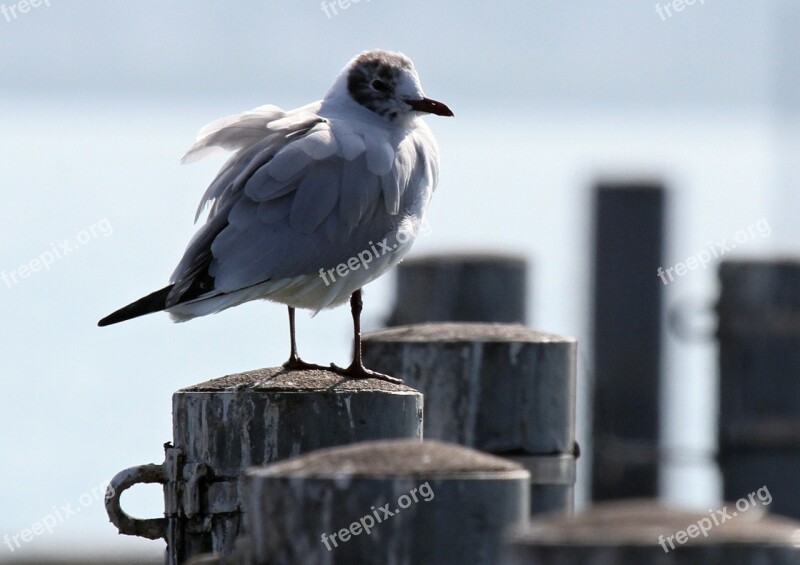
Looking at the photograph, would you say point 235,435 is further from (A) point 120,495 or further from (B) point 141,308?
(B) point 141,308

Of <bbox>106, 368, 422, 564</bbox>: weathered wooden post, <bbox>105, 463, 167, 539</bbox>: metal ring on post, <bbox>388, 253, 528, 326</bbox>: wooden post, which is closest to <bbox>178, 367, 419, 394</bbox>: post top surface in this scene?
<bbox>106, 368, 422, 564</bbox>: weathered wooden post

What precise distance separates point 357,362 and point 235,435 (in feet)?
3.84

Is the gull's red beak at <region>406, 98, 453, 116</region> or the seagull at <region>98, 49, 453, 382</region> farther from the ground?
the gull's red beak at <region>406, 98, 453, 116</region>

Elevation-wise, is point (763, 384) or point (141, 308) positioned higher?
point (141, 308)

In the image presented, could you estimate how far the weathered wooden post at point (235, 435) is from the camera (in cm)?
470

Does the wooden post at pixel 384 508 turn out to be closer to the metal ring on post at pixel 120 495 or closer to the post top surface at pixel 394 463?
the post top surface at pixel 394 463

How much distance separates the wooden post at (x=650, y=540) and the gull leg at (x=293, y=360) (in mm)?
2409

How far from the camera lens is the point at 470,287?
8.11 meters

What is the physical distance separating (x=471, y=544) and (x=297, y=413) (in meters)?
1.20

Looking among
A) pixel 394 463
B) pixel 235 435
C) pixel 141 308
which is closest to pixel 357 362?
pixel 141 308

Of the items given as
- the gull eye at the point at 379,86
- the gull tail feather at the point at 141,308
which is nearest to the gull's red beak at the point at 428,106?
the gull eye at the point at 379,86

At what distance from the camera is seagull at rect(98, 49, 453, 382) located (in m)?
5.87

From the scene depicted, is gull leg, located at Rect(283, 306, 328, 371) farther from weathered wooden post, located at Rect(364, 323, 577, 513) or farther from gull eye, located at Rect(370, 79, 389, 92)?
gull eye, located at Rect(370, 79, 389, 92)

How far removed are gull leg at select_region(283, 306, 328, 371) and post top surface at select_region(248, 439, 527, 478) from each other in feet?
Answer: 5.74
